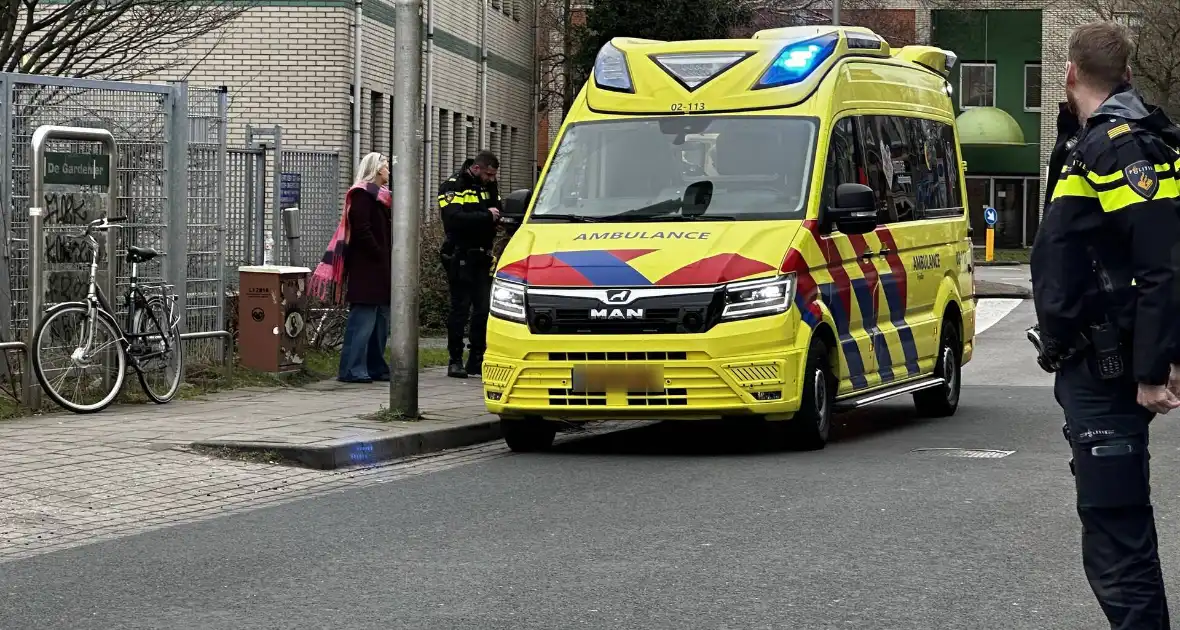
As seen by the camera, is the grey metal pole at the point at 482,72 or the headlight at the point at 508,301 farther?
the grey metal pole at the point at 482,72

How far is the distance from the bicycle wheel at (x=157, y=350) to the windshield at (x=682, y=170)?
3088 millimetres

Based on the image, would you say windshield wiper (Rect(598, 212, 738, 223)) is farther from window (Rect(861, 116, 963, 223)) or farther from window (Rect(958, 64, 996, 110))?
window (Rect(958, 64, 996, 110))

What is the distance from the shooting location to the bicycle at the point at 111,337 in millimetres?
12406

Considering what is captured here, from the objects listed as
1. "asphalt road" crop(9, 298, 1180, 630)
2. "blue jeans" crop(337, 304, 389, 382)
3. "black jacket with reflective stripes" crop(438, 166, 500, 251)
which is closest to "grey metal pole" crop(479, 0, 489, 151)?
"black jacket with reflective stripes" crop(438, 166, 500, 251)

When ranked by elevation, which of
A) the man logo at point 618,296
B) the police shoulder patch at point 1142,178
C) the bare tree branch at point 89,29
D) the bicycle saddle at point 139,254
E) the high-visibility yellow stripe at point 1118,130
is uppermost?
the bare tree branch at point 89,29

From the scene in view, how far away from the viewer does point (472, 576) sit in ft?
23.1

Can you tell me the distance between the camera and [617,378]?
35.4 feet

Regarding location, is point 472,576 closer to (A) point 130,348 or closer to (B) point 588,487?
(B) point 588,487

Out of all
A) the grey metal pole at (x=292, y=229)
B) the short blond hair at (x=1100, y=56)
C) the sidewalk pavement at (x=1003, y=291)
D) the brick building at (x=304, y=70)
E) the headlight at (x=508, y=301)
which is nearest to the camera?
the short blond hair at (x=1100, y=56)

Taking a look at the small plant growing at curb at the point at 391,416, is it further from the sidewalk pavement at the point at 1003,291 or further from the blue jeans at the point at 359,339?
the sidewalk pavement at the point at 1003,291

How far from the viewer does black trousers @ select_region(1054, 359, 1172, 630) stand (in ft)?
16.8

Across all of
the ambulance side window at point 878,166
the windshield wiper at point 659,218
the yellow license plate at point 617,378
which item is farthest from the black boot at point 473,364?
the yellow license plate at point 617,378

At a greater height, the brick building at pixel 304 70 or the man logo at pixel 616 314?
the brick building at pixel 304 70

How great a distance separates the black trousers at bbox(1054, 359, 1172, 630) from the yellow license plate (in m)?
5.64
